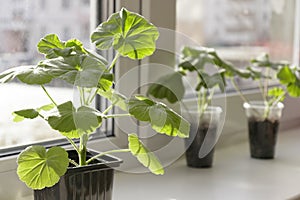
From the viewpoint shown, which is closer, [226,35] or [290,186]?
[290,186]

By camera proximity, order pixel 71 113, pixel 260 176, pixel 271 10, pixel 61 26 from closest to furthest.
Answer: pixel 71 113, pixel 61 26, pixel 260 176, pixel 271 10

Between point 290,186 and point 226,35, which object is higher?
point 226,35

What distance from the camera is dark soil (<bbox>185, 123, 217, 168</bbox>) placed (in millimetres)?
1371

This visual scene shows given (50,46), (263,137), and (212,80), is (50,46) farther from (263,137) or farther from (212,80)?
(263,137)

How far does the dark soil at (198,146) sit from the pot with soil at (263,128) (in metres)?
0.17

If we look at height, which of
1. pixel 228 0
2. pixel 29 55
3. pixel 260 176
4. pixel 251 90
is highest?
pixel 228 0

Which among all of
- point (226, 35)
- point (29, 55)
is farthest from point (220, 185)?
point (226, 35)

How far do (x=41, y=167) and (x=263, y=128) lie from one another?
2.69 ft

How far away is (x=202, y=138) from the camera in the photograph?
138 centimetres

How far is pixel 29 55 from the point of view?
46.4 inches

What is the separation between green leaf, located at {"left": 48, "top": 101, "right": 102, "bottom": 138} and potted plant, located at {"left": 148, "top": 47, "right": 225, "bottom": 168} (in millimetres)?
503

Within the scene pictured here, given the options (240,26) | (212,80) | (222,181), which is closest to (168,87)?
(212,80)

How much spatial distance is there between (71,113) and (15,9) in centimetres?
41

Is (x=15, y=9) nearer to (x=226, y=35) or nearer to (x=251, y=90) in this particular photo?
(x=226, y=35)
